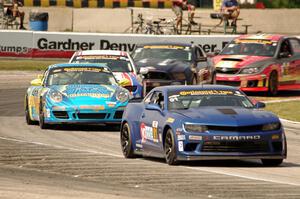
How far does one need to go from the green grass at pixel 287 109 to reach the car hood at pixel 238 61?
2.75 metres

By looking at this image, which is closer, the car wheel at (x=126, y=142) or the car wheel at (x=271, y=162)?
the car wheel at (x=271, y=162)

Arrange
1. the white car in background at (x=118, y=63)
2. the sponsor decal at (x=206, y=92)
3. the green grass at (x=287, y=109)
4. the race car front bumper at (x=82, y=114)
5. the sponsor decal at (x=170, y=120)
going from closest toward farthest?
the sponsor decal at (x=170, y=120), the sponsor decal at (x=206, y=92), the race car front bumper at (x=82, y=114), the white car in background at (x=118, y=63), the green grass at (x=287, y=109)

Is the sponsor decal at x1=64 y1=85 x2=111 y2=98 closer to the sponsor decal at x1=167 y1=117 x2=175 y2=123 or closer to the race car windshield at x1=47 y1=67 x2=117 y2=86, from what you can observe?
the race car windshield at x1=47 y1=67 x2=117 y2=86

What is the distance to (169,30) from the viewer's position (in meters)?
46.0

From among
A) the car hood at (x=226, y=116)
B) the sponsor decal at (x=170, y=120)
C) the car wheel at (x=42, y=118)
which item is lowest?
the car wheel at (x=42, y=118)

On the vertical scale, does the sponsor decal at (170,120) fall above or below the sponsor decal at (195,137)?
above

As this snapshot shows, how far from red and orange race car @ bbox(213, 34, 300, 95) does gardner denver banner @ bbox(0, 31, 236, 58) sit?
874 cm

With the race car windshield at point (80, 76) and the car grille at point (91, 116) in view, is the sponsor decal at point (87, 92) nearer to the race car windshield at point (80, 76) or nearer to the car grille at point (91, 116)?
the car grille at point (91, 116)

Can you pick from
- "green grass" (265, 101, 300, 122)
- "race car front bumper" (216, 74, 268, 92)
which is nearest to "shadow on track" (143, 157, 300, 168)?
"green grass" (265, 101, 300, 122)

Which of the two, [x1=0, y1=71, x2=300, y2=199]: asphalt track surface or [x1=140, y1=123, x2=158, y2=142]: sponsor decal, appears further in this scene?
[x1=140, y1=123, x2=158, y2=142]: sponsor decal

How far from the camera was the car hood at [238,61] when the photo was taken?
30505mm

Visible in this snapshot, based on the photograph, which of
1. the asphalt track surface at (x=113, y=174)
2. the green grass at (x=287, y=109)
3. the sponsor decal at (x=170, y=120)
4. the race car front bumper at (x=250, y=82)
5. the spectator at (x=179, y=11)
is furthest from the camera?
the spectator at (x=179, y=11)

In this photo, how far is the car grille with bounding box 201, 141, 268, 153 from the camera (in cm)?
1454

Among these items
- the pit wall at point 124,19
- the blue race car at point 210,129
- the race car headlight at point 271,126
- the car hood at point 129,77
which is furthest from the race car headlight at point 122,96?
the pit wall at point 124,19
